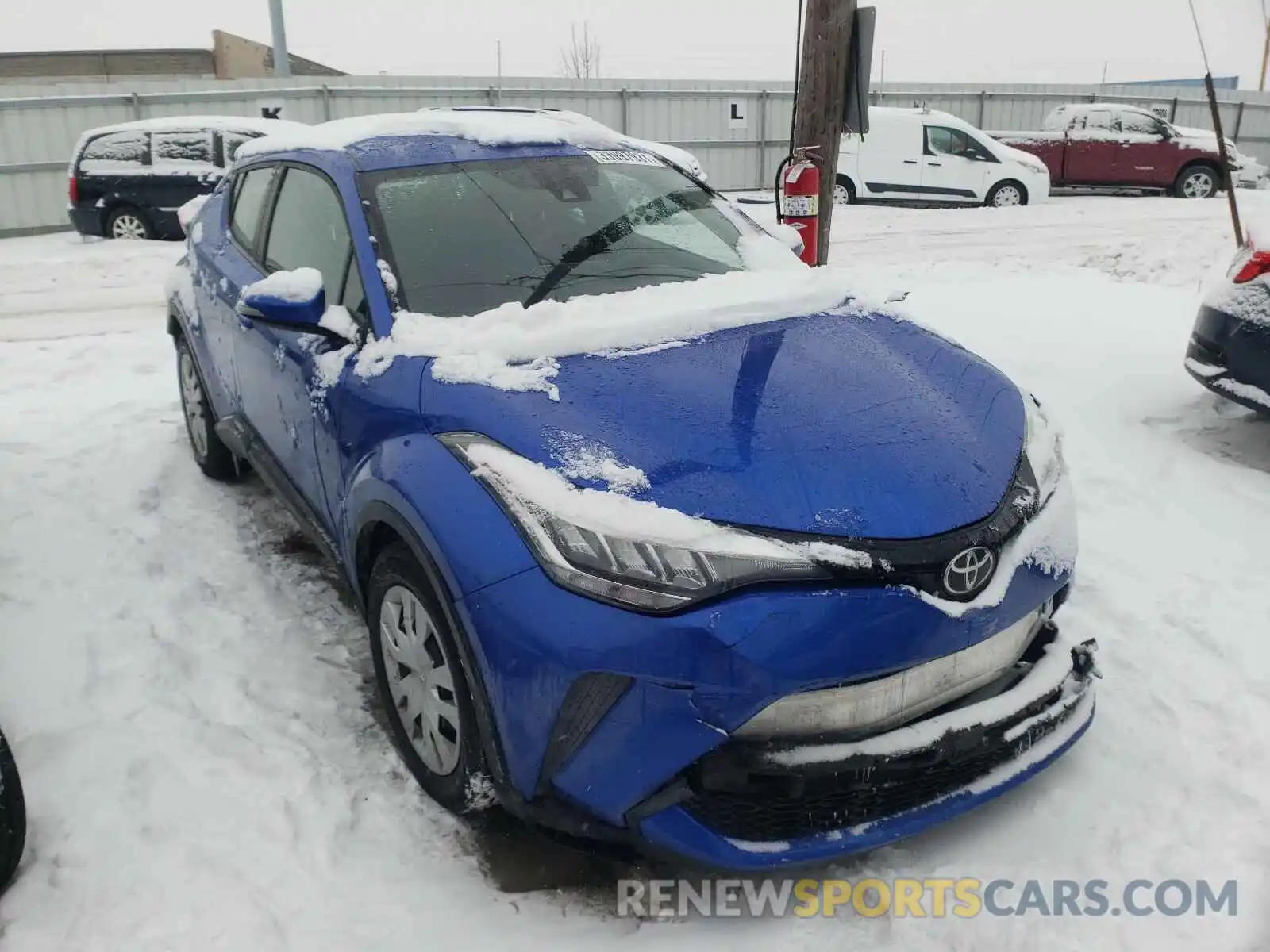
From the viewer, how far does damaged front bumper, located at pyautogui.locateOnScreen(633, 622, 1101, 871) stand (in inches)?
80.0

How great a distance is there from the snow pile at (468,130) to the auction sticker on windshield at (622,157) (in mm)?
36

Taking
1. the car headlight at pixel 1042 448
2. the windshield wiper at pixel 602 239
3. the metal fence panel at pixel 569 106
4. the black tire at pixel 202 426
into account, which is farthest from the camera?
the metal fence panel at pixel 569 106

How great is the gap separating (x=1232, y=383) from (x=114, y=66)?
51664mm

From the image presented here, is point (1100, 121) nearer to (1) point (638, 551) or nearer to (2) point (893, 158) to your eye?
(2) point (893, 158)

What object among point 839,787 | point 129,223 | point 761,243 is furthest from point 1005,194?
point 839,787

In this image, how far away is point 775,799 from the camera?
2.08 m

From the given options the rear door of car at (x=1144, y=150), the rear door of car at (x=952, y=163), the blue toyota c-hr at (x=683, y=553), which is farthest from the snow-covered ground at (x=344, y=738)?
the rear door of car at (x=1144, y=150)

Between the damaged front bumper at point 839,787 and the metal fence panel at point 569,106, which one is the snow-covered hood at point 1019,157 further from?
the damaged front bumper at point 839,787

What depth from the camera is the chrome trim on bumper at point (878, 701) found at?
204 centimetres

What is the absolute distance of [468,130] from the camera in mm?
3408

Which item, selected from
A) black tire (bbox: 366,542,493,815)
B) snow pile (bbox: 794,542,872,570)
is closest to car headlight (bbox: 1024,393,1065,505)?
snow pile (bbox: 794,542,872,570)

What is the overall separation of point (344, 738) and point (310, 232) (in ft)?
5.51

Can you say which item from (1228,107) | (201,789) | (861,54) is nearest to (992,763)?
(201,789)

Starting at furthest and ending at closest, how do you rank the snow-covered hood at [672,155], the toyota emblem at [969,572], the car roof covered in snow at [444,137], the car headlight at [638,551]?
1. the snow-covered hood at [672,155]
2. the car roof covered in snow at [444,137]
3. the toyota emblem at [969,572]
4. the car headlight at [638,551]
